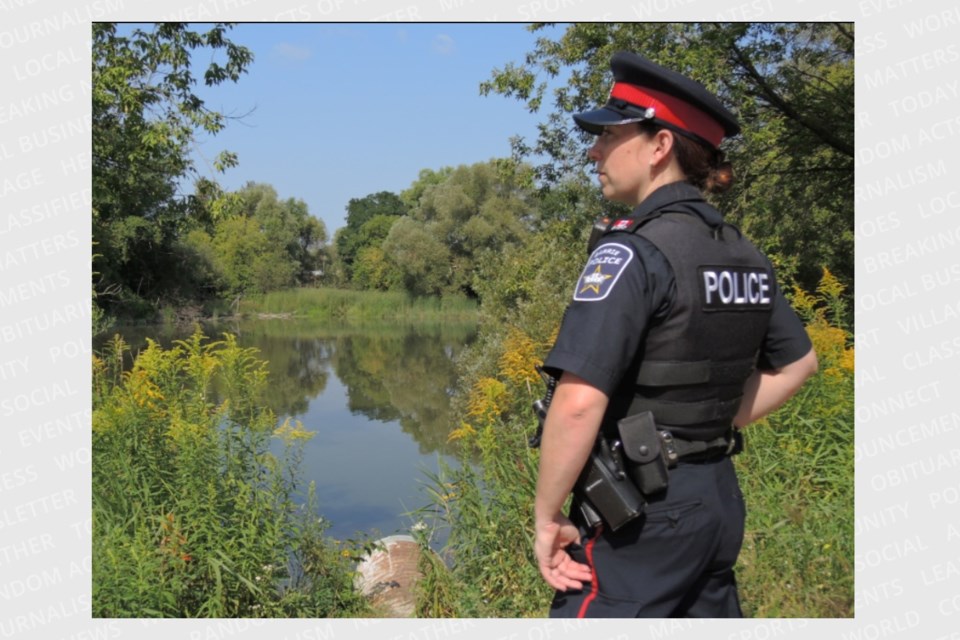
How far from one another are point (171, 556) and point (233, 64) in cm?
659

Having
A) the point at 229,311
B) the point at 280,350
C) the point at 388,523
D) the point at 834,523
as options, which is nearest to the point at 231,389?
the point at 834,523

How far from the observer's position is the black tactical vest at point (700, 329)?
6.66ft

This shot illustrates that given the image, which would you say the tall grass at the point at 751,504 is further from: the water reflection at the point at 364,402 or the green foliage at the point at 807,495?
the water reflection at the point at 364,402

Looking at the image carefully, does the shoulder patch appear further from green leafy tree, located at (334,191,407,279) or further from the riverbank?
green leafy tree, located at (334,191,407,279)

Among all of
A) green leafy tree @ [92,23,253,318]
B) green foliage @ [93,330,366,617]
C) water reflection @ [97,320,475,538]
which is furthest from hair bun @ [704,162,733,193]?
green leafy tree @ [92,23,253,318]

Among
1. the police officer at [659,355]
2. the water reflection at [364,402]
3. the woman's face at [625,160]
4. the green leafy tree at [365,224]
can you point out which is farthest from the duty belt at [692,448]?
the green leafy tree at [365,224]

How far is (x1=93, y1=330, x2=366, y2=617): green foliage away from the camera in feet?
13.5

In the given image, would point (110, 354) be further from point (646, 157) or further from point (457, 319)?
point (457, 319)

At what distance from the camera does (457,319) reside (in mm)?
30078

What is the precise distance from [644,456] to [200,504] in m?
2.99

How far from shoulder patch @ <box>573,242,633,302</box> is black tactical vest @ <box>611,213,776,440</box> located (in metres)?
0.08

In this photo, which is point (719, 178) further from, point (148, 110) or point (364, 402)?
point (364, 402)

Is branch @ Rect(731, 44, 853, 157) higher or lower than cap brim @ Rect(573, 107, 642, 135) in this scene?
higher

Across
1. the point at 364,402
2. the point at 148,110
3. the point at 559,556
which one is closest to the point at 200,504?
the point at 559,556
